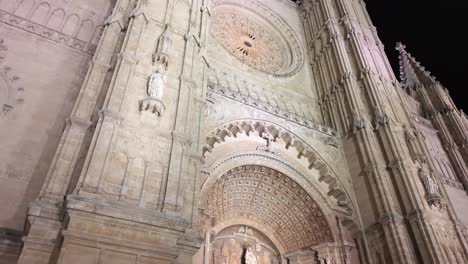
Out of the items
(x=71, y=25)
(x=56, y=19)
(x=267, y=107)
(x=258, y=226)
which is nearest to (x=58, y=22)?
(x=56, y=19)

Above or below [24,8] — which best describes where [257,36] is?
above

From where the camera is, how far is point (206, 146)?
9062mm

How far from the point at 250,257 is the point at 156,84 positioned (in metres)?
6.25

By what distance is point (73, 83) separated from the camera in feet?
27.6

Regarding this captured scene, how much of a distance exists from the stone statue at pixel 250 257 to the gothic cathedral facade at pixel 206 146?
5cm

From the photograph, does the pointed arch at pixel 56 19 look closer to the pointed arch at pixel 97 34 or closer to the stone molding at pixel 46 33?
the stone molding at pixel 46 33

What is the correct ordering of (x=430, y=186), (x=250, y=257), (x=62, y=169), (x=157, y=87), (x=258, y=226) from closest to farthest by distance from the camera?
(x=62, y=169), (x=157, y=87), (x=430, y=186), (x=250, y=257), (x=258, y=226)

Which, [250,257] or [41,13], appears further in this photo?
[250,257]

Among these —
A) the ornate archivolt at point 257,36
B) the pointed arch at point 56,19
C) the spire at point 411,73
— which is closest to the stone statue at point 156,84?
the pointed arch at point 56,19

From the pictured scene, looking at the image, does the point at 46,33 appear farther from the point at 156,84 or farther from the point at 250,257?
the point at 250,257

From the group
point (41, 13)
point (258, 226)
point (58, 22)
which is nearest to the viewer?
point (41, 13)

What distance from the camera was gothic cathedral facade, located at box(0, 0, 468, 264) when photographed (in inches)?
233

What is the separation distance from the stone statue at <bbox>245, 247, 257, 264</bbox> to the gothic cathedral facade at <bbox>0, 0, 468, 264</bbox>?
0.05m

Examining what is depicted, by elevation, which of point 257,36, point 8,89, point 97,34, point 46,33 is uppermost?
point 257,36
